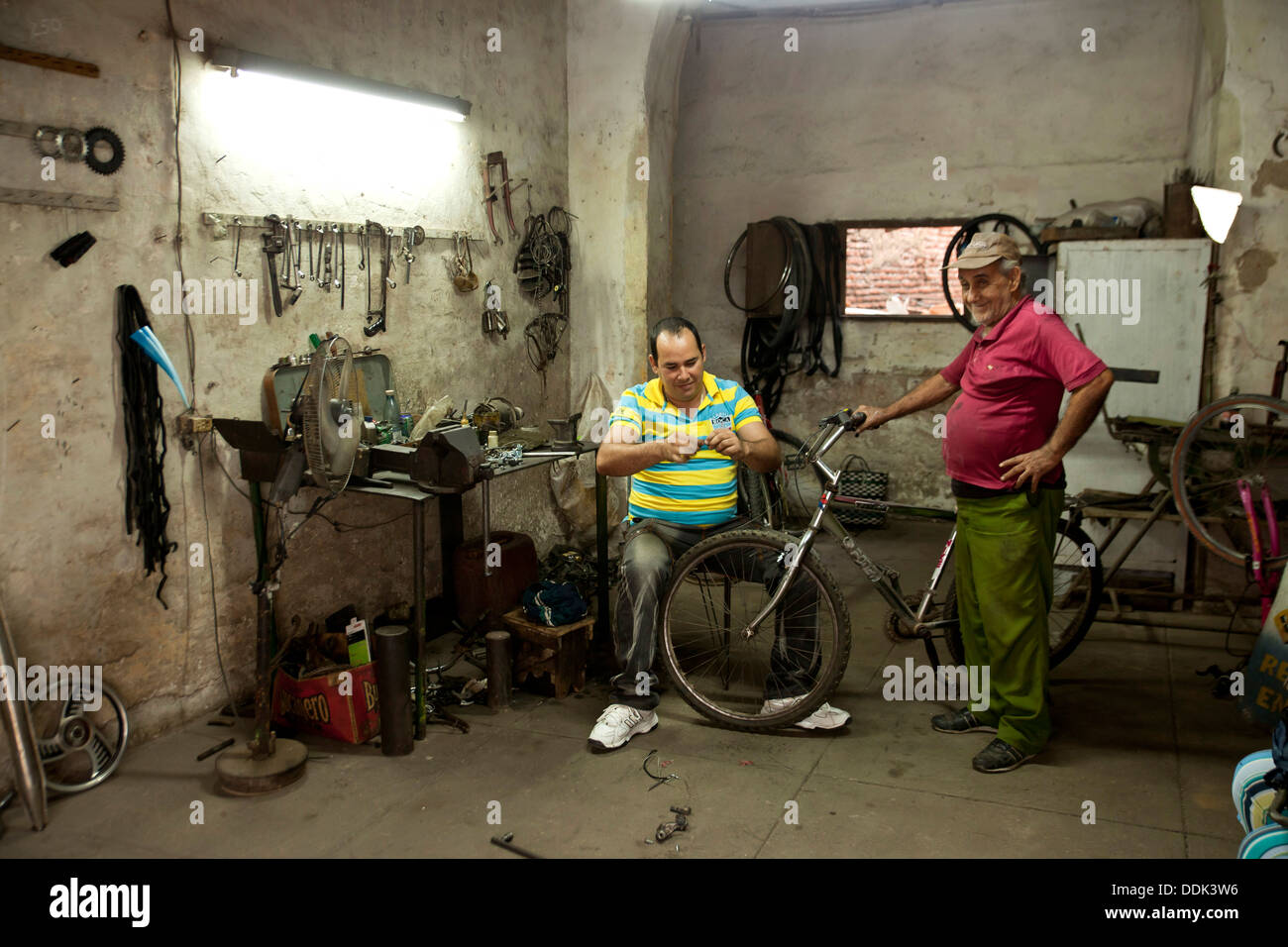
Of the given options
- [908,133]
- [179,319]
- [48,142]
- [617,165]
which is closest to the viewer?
[48,142]

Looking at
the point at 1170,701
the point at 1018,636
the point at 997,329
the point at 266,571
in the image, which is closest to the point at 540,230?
the point at 266,571

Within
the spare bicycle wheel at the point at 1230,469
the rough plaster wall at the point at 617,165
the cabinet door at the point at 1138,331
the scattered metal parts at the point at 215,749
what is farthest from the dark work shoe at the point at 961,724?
the rough plaster wall at the point at 617,165

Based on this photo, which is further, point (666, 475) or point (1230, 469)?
point (1230, 469)

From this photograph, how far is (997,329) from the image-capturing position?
3.31 m

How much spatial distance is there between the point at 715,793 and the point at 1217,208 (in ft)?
12.0

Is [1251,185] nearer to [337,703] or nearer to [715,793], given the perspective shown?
[715,793]

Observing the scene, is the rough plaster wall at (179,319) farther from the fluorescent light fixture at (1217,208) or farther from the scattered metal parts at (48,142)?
the fluorescent light fixture at (1217,208)

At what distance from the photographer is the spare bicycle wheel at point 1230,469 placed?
13.6 feet

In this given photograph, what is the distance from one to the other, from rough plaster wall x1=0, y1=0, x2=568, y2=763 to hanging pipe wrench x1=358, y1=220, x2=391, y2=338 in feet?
0.23

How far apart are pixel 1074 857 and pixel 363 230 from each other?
3.61 metres

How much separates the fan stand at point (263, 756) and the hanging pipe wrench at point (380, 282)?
4.75 feet

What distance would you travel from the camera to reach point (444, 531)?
16.6ft

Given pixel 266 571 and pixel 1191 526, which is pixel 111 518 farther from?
pixel 1191 526

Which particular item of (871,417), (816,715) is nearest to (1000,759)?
(816,715)
